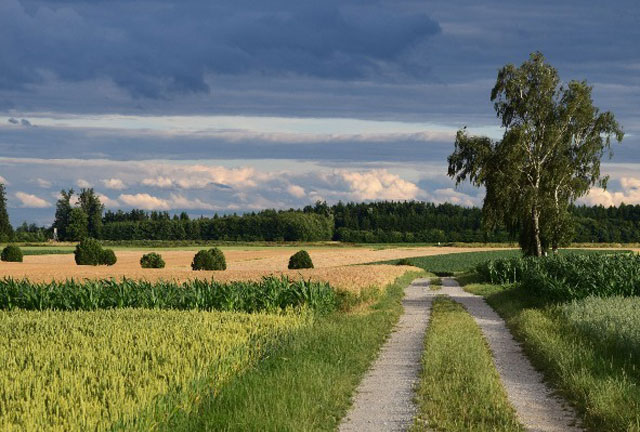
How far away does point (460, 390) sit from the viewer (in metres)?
11.5

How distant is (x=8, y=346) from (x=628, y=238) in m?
147

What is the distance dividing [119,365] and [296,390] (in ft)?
8.88

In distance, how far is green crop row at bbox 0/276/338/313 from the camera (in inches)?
923

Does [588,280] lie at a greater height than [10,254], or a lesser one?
greater

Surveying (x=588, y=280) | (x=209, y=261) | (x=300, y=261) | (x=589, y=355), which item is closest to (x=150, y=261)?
(x=209, y=261)

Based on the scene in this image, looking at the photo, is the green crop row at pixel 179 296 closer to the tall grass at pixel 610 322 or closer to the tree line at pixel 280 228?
the tall grass at pixel 610 322

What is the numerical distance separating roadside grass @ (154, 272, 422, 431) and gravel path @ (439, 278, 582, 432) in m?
2.70

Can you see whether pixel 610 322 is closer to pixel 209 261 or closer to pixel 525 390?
pixel 525 390

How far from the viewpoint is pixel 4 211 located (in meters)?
138

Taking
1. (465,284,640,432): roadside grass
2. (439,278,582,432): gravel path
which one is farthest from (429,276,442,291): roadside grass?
(439,278,582,432): gravel path

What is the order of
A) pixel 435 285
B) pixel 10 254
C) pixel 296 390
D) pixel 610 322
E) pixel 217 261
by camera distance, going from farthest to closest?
pixel 10 254 → pixel 217 261 → pixel 435 285 → pixel 610 322 → pixel 296 390

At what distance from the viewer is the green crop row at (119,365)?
7.55 m

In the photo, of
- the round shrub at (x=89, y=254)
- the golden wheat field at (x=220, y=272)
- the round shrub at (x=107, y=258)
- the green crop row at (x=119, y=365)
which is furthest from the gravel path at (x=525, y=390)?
the round shrub at (x=107, y=258)

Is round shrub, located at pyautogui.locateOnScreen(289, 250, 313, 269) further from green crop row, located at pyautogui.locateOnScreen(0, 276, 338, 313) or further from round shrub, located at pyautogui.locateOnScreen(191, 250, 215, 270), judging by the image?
green crop row, located at pyautogui.locateOnScreen(0, 276, 338, 313)
